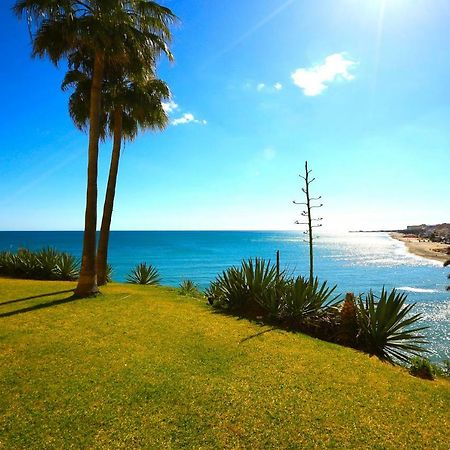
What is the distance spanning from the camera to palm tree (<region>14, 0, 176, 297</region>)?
9211 millimetres

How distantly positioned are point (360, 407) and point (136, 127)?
43.3 ft

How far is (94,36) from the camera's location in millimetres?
9234

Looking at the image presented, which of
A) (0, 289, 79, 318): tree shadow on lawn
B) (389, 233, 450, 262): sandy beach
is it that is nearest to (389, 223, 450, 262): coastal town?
(389, 233, 450, 262): sandy beach

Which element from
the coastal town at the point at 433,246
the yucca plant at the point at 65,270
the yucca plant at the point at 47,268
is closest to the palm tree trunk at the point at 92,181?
the yucca plant at the point at 65,270

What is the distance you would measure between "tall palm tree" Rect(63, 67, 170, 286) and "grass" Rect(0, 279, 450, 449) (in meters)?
6.28

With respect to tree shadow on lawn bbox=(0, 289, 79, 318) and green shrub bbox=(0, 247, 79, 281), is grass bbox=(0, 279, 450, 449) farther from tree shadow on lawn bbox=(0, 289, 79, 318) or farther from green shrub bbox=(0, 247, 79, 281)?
green shrub bbox=(0, 247, 79, 281)

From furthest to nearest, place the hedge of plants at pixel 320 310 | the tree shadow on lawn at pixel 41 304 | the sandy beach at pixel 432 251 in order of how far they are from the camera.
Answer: the sandy beach at pixel 432 251, the tree shadow on lawn at pixel 41 304, the hedge of plants at pixel 320 310

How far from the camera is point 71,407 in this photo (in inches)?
157

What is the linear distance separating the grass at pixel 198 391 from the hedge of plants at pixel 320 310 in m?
0.91

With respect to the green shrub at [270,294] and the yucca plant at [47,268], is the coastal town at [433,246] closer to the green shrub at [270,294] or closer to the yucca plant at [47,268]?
the green shrub at [270,294]

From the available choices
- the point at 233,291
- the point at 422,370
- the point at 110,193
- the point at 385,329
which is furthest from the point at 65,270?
the point at 422,370

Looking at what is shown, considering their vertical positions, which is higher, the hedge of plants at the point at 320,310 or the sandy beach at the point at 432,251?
the hedge of plants at the point at 320,310

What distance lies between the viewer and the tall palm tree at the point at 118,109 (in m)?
12.0

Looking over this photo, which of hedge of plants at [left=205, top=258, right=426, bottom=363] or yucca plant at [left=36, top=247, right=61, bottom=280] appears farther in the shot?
yucca plant at [left=36, top=247, right=61, bottom=280]
